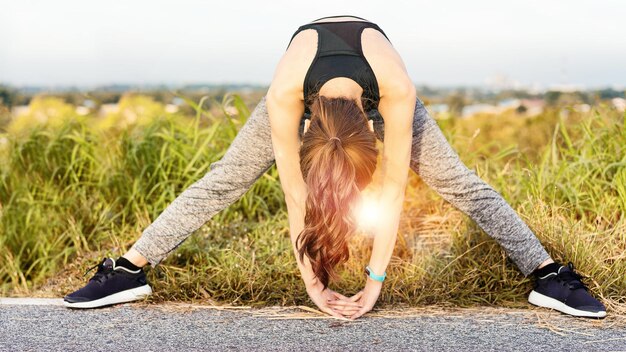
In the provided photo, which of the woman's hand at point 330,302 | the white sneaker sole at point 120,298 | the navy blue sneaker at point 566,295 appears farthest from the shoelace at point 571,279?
the white sneaker sole at point 120,298

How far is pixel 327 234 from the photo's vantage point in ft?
8.86

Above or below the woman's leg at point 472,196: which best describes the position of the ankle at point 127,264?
below

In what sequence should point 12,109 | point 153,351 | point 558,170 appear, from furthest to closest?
point 12,109 < point 558,170 < point 153,351

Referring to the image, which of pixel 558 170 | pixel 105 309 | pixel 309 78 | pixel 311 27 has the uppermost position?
pixel 311 27

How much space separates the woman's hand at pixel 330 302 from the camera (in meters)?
3.10

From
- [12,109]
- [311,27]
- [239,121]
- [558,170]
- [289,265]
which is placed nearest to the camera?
[311,27]

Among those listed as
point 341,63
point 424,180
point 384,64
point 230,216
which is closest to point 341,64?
point 341,63

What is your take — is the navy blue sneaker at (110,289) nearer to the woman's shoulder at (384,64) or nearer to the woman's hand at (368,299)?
the woman's hand at (368,299)

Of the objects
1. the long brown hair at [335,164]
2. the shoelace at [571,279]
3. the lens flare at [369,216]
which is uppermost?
the long brown hair at [335,164]

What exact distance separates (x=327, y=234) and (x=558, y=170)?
225cm

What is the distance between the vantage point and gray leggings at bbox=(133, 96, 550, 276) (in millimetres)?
3232

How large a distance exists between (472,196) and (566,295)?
0.64m

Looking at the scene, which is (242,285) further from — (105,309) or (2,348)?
(2,348)

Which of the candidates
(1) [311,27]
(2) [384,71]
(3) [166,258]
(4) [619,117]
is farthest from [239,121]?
(4) [619,117]
